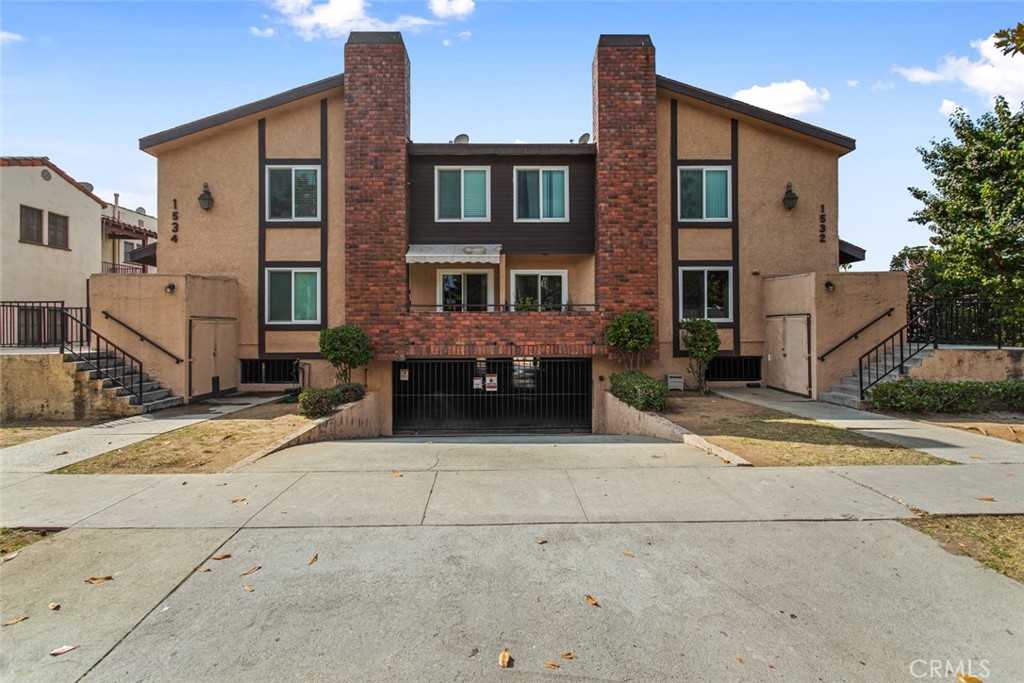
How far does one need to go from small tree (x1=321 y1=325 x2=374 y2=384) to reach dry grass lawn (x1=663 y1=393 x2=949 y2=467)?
25.6 feet

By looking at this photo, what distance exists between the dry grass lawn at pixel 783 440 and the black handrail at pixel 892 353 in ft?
11.0

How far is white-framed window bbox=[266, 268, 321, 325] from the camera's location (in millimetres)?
15844

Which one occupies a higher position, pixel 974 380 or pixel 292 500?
pixel 974 380

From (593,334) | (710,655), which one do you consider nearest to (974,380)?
(593,334)

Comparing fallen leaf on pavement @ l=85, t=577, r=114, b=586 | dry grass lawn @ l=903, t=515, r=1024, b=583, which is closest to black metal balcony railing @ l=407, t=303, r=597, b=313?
dry grass lawn @ l=903, t=515, r=1024, b=583

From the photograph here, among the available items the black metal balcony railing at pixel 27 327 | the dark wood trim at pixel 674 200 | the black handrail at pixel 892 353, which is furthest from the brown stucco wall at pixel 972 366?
the black metal balcony railing at pixel 27 327

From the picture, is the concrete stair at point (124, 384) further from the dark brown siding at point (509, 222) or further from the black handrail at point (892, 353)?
the black handrail at point (892, 353)

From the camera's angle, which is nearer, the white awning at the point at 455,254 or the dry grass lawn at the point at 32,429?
the dry grass lawn at the point at 32,429

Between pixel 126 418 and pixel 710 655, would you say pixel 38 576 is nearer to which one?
pixel 710 655

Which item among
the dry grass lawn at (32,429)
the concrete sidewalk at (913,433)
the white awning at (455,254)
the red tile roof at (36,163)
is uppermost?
the red tile roof at (36,163)

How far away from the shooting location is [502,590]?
12.8 ft

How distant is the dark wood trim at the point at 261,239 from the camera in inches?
619

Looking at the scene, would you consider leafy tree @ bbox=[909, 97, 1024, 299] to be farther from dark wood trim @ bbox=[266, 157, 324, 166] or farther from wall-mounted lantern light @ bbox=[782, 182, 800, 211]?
dark wood trim @ bbox=[266, 157, 324, 166]

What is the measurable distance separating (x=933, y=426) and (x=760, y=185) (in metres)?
8.96
